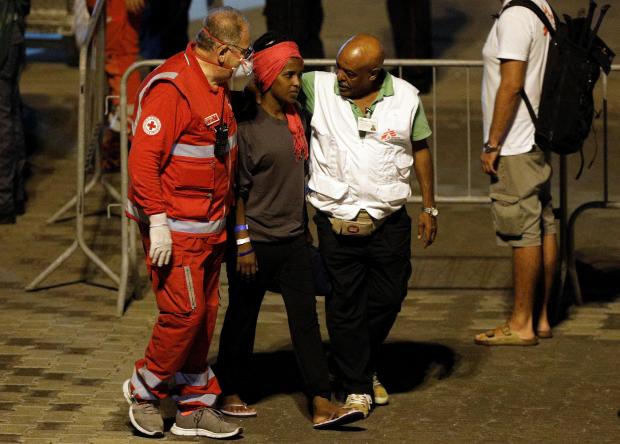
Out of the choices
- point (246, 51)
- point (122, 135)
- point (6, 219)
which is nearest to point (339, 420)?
point (246, 51)

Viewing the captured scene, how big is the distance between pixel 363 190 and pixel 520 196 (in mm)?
1424

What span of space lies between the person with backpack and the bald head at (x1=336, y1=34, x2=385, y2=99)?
1.15m

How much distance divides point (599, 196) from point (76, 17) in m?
3.86

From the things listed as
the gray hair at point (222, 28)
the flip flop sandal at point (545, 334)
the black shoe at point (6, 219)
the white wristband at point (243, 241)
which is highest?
the gray hair at point (222, 28)

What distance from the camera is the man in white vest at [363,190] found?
7297 millimetres

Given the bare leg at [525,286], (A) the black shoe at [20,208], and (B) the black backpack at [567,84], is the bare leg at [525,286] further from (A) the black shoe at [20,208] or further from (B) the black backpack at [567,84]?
(A) the black shoe at [20,208]

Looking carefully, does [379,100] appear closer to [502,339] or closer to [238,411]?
[238,411]

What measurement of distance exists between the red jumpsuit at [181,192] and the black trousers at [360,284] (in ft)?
1.95

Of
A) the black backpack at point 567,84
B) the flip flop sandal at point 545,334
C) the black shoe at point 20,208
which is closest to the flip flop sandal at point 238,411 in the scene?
the flip flop sandal at point 545,334

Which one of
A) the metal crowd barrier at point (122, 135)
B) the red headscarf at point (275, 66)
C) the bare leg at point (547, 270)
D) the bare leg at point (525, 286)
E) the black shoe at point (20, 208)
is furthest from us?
the black shoe at point (20, 208)

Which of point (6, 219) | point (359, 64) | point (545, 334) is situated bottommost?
point (545, 334)

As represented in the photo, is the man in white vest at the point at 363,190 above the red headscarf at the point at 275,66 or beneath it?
beneath

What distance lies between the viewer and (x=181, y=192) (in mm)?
6961

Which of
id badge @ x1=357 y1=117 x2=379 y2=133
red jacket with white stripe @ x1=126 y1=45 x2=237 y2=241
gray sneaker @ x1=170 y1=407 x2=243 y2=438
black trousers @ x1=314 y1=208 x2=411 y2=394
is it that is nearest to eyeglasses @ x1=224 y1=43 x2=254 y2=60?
red jacket with white stripe @ x1=126 y1=45 x2=237 y2=241
